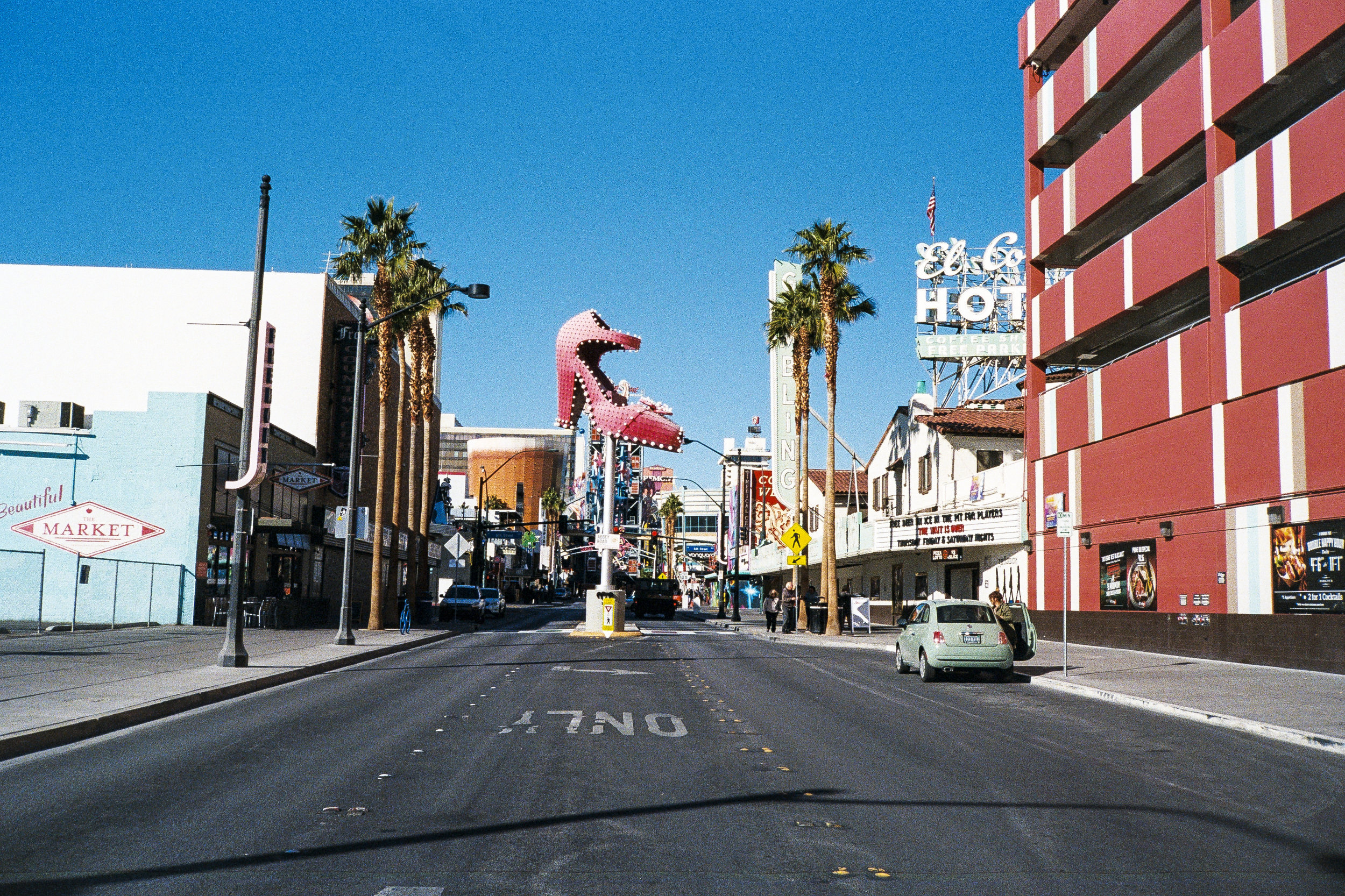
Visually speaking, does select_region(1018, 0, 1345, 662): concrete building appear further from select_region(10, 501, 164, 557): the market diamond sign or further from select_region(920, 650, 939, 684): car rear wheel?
select_region(10, 501, 164, 557): the market diamond sign

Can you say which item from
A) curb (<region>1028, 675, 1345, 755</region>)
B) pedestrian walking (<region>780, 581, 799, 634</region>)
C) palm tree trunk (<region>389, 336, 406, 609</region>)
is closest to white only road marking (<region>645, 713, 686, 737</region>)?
curb (<region>1028, 675, 1345, 755</region>)

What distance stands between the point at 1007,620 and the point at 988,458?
76.3ft

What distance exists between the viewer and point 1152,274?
29328 millimetres

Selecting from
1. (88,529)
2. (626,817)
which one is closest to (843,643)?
(88,529)

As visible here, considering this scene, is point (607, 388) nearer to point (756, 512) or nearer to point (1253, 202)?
point (1253, 202)

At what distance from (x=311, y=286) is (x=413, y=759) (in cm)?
4287

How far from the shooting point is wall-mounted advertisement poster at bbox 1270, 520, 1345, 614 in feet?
70.2

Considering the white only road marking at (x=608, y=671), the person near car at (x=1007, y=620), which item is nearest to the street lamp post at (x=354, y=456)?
the white only road marking at (x=608, y=671)

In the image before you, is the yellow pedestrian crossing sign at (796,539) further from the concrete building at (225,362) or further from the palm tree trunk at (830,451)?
the concrete building at (225,362)

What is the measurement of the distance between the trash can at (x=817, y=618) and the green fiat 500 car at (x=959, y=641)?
65.3ft

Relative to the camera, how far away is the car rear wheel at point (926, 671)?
20.9 metres

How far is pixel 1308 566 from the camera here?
22.2 metres

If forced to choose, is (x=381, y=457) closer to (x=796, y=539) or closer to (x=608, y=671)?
(x=796, y=539)

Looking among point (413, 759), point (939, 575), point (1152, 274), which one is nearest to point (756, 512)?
point (939, 575)
